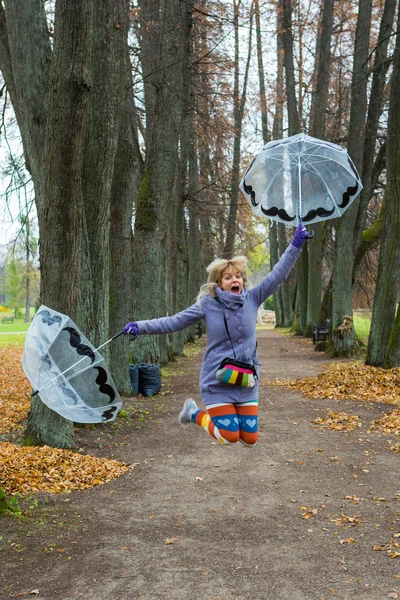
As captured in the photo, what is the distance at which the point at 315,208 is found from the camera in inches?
277

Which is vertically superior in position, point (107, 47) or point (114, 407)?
point (107, 47)

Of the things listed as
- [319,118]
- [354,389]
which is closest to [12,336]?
[319,118]

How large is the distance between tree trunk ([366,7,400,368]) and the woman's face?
31.5 ft

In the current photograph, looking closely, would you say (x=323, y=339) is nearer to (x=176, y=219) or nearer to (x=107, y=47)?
(x=176, y=219)

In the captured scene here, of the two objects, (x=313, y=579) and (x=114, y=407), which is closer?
(x=313, y=579)

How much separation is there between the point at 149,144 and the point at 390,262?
264 inches

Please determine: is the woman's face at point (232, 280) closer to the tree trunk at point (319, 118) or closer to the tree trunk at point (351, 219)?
the tree trunk at point (351, 219)

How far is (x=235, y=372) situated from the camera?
19.0ft

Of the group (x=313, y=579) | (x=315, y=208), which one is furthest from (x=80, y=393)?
(x=315, y=208)

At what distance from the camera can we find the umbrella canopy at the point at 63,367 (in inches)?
217

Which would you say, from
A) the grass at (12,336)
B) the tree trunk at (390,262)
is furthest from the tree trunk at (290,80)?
the grass at (12,336)

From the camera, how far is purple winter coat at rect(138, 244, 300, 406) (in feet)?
19.3

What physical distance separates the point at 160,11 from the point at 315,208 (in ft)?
41.1

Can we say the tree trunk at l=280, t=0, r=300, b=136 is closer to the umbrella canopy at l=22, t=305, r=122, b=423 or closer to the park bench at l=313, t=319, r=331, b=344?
the park bench at l=313, t=319, r=331, b=344
